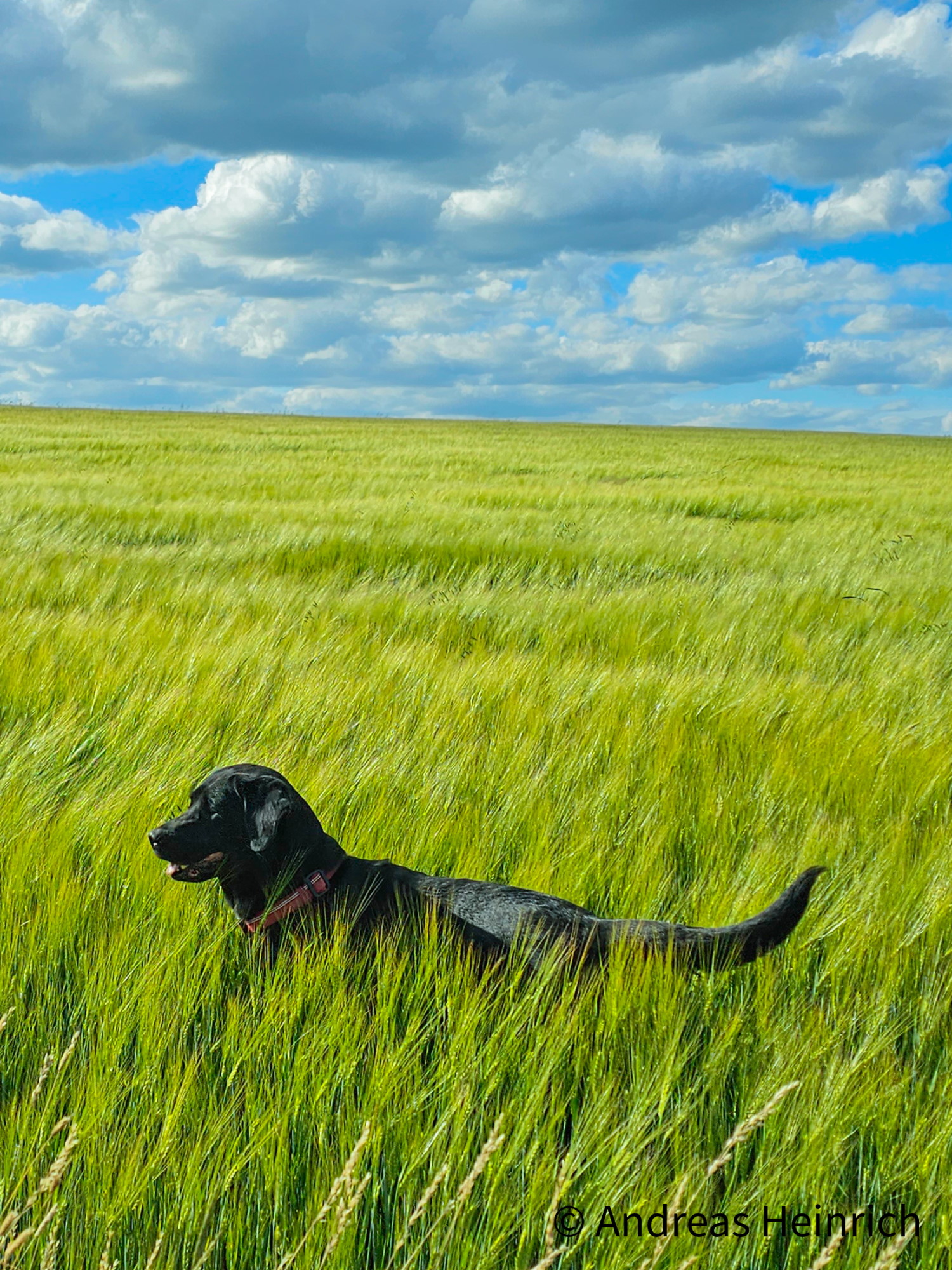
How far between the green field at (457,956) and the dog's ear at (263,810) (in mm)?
208

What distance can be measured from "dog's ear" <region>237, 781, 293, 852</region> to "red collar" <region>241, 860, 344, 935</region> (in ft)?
0.35

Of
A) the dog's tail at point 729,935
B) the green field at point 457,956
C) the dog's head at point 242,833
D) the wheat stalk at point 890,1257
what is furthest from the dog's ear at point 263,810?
the wheat stalk at point 890,1257

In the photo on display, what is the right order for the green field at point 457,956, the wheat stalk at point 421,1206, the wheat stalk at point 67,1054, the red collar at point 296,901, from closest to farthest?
the wheat stalk at point 421,1206, the wheat stalk at point 67,1054, the green field at point 457,956, the red collar at point 296,901

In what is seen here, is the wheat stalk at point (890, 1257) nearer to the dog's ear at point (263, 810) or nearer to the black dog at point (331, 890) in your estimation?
the black dog at point (331, 890)

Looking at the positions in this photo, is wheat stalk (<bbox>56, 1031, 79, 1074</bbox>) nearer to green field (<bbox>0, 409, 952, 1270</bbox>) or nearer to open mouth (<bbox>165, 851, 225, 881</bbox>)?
green field (<bbox>0, 409, 952, 1270</bbox>)

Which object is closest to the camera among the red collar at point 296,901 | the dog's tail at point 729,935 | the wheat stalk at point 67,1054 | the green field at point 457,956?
the wheat stalk at point 67,1054

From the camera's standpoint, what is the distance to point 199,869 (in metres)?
1.66

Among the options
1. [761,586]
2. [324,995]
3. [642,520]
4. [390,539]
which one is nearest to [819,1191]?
[324,995]

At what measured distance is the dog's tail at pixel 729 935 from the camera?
1.42 meters

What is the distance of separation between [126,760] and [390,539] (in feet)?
16.3

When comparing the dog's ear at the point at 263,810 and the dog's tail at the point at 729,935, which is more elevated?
the dog's ear at the point at 263,810

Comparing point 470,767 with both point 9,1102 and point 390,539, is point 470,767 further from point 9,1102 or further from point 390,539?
point 390,539

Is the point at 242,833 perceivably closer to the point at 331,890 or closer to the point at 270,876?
the point at 270,876

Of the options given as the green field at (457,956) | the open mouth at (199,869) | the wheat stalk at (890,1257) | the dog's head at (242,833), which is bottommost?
the green field at (457,956)
